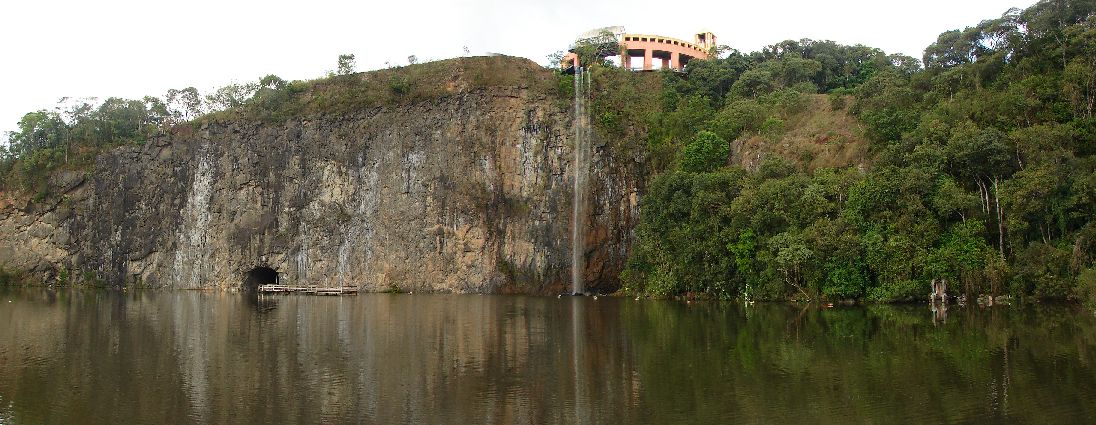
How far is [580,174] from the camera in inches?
2341

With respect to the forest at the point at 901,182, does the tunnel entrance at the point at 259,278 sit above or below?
below

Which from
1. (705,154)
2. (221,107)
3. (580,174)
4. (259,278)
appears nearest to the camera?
(705,154)

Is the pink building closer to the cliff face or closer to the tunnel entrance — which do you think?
the cliff face

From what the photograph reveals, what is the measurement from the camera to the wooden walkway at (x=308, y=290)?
2343 inches

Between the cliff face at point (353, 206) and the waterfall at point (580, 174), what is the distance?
0.55m

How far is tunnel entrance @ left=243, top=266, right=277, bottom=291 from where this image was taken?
66812mm

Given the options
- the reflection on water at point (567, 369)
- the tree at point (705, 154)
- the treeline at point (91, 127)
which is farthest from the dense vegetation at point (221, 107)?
the reflection on water at point (567, 369)

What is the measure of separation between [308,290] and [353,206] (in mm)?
7445

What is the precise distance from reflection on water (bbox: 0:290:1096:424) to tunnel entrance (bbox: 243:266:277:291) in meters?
33.3

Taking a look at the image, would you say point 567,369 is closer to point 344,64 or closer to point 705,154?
point 705,154

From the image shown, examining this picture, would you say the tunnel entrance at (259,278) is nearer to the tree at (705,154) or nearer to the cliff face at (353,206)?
the cliff face at (353,206)

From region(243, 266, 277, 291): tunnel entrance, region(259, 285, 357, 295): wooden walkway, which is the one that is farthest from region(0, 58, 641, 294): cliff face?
region(259, 285, 357, 295): wooden walkway

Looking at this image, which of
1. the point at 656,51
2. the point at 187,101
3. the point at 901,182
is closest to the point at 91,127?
the point at 187,101

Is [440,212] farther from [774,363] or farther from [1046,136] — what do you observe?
[774,363]
